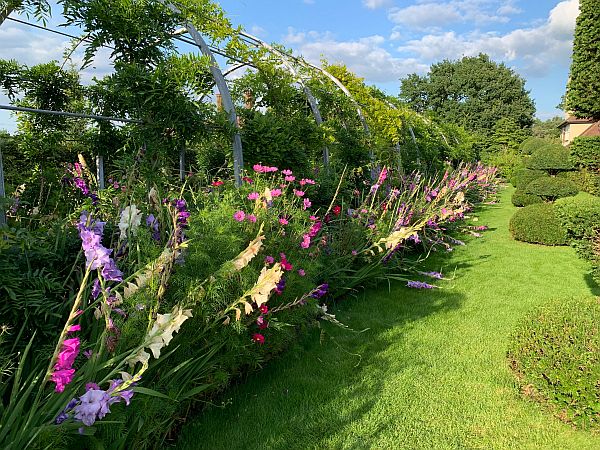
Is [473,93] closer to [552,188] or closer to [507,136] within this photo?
[507,136]

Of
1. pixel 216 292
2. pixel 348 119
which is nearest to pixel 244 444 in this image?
pixel 216 292

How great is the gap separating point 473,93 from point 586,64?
36.9 m

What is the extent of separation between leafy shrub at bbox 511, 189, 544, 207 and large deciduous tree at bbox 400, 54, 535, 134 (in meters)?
27.9

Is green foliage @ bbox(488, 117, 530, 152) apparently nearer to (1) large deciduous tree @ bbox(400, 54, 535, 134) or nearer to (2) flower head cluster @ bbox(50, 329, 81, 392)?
(1) large deciduous tree @ bbox(400, 54, 535, 134)

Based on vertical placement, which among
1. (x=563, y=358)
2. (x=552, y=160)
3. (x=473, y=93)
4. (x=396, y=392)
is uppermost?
(x=473, y=93)

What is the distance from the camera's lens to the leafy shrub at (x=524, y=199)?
38.1 feet

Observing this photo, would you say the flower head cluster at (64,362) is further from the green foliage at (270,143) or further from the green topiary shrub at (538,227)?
the green topiary shrub at (538,227)

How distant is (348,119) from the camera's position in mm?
8602

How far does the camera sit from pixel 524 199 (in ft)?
40.0

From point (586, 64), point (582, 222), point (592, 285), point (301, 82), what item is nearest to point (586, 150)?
point (586, 64)

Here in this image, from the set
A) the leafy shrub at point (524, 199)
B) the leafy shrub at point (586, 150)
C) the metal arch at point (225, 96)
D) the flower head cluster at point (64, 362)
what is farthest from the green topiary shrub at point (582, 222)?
the leafy shrub at point (524, 199)

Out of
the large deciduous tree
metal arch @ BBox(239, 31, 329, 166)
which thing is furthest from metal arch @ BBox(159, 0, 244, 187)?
the large deciduous tree

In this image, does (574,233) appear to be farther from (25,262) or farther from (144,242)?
(25,262)

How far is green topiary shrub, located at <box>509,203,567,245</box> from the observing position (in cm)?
768
